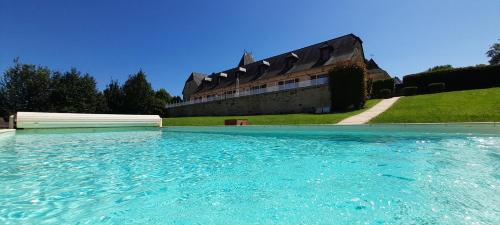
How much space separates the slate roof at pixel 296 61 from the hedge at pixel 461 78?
757 cm

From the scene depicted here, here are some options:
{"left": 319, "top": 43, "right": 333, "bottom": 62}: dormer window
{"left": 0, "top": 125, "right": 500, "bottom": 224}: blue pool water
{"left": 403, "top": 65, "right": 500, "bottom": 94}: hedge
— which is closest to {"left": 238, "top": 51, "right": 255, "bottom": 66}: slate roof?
{"left": 319, "top": 43, "right": 333, "bottom": 62}: dormer window

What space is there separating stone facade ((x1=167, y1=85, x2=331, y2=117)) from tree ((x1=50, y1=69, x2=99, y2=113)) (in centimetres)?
1429

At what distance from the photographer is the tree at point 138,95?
132 ft

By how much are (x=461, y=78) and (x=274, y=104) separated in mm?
18575

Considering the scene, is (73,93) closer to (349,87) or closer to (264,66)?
(264,66)

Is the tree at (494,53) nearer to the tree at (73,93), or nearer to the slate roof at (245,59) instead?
A: the slate roof at (245,59)

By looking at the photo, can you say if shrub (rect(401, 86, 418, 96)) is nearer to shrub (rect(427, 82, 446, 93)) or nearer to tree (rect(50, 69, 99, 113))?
shrub (rect(427, 82, 446, 93))

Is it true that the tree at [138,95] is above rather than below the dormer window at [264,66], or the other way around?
below

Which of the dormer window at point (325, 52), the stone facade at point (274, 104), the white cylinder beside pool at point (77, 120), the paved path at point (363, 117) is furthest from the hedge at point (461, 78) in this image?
the white cylinder beside pool at point (77, 120)

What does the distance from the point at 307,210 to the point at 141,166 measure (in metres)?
3.91

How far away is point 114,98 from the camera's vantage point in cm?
4219

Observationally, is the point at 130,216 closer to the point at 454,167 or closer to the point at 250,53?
the point at 454,167

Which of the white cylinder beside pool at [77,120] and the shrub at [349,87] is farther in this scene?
the shrub at [349,87]

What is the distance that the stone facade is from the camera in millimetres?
25891
